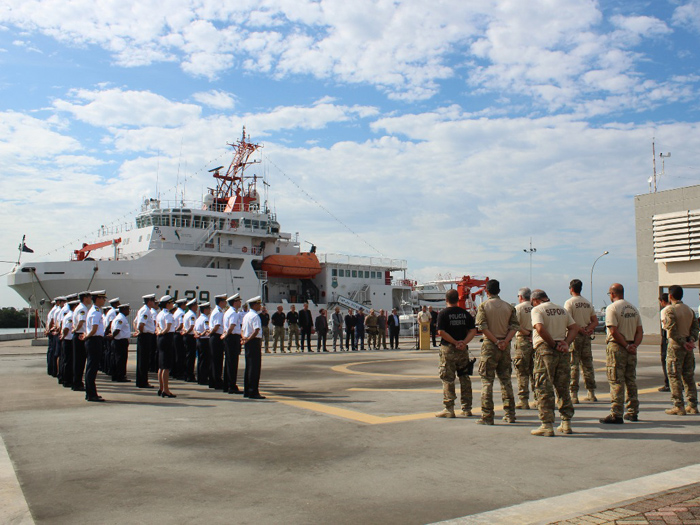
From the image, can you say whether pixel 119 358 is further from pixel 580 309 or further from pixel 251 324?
pixel 580 309

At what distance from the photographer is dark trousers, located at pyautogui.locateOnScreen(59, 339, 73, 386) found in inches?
423

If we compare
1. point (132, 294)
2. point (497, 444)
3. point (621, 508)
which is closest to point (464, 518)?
point (621, 508)

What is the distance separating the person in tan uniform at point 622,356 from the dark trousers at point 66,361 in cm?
929

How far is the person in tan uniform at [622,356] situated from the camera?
7094mm

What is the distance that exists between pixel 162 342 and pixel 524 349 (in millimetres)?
6157

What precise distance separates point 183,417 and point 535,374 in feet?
15.2

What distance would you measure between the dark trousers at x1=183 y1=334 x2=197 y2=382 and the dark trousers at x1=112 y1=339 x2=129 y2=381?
1.25 metres

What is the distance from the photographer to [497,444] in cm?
595

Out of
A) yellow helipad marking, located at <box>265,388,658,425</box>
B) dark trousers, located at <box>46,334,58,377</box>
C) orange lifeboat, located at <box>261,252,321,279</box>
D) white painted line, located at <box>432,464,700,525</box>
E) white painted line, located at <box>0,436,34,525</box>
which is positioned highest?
orange lifeboat, located at <box>261,252,321,279</box>

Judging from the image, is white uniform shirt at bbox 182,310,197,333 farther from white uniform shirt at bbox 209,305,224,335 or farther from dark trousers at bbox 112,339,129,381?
white uniform shirt at bbox 209,305,224,335

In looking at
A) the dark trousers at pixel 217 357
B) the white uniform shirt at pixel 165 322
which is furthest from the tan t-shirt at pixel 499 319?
the white uniform shirt at pixel 165 322

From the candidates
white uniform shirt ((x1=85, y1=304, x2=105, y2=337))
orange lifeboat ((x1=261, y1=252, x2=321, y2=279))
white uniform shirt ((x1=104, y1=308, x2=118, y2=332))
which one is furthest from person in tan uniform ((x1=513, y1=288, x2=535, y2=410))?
orange lifeboat ((x1=261, y1=252, x2=321, y2=279))

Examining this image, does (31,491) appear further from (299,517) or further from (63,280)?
(63,280)

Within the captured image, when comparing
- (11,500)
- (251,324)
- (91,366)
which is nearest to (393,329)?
(251,324)
